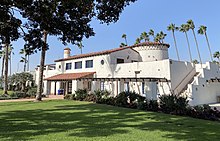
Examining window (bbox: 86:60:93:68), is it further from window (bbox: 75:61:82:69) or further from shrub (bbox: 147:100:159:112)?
shrub (bbox: 147:100:159:112)

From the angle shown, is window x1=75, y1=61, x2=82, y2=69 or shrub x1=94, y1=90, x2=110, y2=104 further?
window x1=75, y1=61, x2=82, y2=69

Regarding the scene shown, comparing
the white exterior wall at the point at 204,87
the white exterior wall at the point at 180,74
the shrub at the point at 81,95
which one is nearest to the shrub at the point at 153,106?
the white exterior wall at the point at 180,74

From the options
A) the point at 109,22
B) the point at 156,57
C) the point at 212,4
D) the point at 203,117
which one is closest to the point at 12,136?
the point at 109,22

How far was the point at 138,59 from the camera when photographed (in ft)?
123

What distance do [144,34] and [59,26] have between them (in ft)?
188

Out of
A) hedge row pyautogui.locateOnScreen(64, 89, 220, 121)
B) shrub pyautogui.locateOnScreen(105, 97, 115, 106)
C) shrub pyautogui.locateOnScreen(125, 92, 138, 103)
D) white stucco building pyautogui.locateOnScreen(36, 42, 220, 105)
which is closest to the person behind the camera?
hedge row pyautogui.locateOnScreen(64, 89, 220, 121)

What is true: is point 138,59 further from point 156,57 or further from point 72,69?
point 72,69

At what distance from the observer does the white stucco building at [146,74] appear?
86.9ft

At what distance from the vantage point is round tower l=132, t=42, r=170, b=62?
37.0 metres

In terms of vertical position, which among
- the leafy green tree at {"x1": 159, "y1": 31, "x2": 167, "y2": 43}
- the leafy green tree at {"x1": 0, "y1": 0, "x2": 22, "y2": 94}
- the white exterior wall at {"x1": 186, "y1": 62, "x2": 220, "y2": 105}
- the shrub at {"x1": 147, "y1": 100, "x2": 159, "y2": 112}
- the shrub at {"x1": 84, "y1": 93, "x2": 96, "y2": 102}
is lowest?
the shrub at {"x1": 147, "y1": 100, "x2": 159, "y2": 112}

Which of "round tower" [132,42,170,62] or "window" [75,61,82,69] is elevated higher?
"round tower" [132,42,170,62]

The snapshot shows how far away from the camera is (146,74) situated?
93.8ft

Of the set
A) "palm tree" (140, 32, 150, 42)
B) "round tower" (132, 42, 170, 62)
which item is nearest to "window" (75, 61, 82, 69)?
"round tower" (132, 42, 170, 62)

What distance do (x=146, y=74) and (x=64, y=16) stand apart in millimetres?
18447
